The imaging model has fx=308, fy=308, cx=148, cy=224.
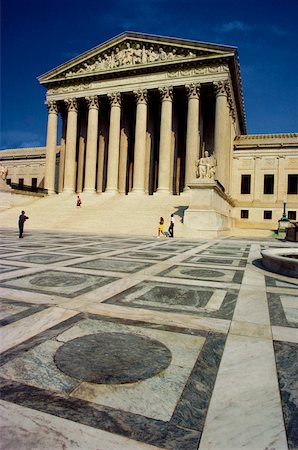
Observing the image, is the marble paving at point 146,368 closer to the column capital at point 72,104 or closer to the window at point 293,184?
the window at point 293,184

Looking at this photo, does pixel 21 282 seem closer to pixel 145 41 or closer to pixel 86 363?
pixel 86 363

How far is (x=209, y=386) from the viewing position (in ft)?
7.82

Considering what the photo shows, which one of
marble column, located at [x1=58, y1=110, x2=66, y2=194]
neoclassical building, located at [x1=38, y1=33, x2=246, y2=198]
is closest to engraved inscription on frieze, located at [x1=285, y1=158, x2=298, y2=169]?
neoclassical building, located at [x1=38, y1=33, x2=246, y2=198]

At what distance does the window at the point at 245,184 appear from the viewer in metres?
42.8

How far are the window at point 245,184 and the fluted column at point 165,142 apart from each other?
12.5 m

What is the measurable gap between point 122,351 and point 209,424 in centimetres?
118

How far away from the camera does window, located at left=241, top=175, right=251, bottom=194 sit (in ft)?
140

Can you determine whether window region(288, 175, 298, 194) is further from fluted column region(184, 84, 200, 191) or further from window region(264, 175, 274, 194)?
fluted column region(184, 84, 200, 191)

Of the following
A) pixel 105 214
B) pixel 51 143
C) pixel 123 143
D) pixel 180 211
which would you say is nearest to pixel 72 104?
pixel 51 143

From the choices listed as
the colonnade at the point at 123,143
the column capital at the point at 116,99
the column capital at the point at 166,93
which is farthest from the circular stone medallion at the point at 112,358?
the column capital at the point at 116,99

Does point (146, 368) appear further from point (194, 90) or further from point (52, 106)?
point (52, 106)

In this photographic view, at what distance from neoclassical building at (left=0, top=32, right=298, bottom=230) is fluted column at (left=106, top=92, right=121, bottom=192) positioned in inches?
4.9

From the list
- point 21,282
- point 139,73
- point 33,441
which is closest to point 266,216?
point 139,73

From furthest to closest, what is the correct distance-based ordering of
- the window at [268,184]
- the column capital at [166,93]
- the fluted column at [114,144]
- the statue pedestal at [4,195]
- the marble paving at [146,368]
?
the window at [268,184]
the fluted column at [114,144]
the column capital at [166,93]
the statue pedestal at [4,195]
the marble paving at [146,368]
